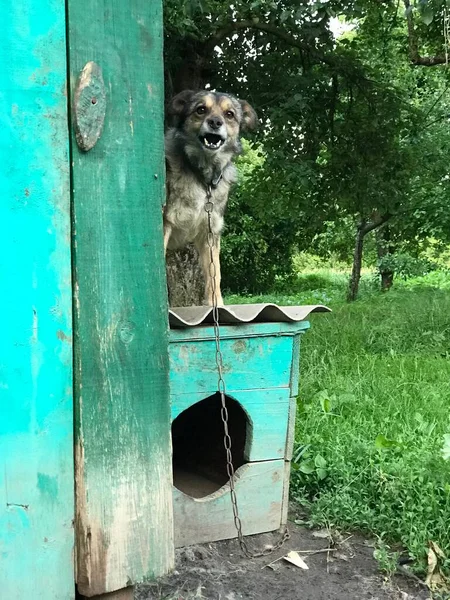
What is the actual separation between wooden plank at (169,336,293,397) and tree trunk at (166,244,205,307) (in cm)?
313

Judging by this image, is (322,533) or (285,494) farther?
(285,494)

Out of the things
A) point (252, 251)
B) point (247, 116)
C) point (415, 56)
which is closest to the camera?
point (247, 116)

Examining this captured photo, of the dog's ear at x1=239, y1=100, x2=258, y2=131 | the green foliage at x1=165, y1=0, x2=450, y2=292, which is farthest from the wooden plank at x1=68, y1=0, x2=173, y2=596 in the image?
the green foliage at x1=165, y1=0, x2=450, y2=292

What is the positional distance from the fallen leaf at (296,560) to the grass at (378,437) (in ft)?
0.81

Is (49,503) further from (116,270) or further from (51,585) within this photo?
(116,270)

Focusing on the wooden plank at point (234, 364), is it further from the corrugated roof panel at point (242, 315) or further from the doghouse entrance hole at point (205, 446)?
the doghouse entrance hole at point (205, 446)

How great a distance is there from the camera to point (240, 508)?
2.96m

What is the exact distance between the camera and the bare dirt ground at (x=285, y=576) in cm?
249

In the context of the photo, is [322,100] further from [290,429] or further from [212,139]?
[290,429]

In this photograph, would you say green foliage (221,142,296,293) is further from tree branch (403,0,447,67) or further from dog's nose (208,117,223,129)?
dog's nose (208,117,223,129)

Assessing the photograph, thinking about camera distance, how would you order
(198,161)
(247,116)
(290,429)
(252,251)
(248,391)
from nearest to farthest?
1. (248,391)
2. (290,429)
3. (198,161)
4. (247,116)
5. (252,251)

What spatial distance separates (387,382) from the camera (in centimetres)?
451

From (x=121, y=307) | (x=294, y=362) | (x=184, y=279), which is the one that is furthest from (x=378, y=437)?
(x=184, y=279)

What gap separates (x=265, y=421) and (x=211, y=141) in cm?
187
